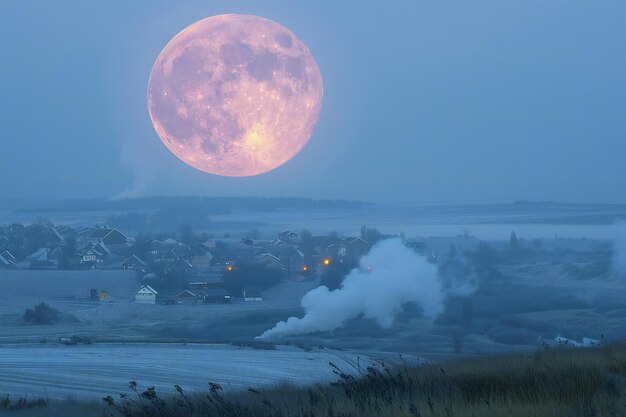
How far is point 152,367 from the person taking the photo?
1274 cm

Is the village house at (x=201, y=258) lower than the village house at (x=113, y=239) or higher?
lower

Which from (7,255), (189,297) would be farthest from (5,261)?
(189,297)

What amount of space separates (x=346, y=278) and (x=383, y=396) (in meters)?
12.1

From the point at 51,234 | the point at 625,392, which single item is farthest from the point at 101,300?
the point at 625,392

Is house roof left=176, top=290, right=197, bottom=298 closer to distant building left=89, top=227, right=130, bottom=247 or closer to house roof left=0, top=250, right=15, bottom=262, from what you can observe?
distant building left=89, top=227, right=130, bottom=247

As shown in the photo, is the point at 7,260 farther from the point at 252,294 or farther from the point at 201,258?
the point at 252,294

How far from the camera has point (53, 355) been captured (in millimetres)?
13891

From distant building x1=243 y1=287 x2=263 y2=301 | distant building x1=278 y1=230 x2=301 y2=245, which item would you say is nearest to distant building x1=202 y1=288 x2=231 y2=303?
distant building x1=243 y1=287 x2=263 y2=301

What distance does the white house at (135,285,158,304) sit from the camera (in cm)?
1897

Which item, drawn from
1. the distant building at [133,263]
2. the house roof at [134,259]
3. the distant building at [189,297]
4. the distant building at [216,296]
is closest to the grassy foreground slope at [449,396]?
the distant building at [189,297]

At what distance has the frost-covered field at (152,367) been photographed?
11344mm

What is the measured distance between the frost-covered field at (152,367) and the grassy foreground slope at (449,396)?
1.49 metres

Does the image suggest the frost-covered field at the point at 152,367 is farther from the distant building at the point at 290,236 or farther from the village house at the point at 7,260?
the distant building at the point at 290,236

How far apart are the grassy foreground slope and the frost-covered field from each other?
4.89 ft
